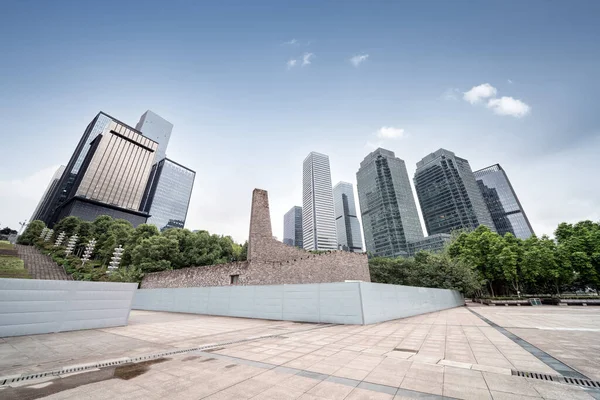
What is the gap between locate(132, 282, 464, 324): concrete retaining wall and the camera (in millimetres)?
9188

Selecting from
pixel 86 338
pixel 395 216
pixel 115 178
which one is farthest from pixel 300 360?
pixel 395 216

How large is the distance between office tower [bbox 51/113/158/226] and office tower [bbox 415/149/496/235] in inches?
4662

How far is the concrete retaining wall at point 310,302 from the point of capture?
9.19 meters

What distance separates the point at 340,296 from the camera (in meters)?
9.33

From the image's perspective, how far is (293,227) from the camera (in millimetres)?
175375

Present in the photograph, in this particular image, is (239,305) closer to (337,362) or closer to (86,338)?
(86,338)

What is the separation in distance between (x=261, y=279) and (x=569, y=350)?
17064 millimetres

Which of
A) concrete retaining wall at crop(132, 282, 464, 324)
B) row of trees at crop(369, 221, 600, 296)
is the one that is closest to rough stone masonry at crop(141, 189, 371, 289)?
concrete retaining wall at crop(132, 282, 464, 324)

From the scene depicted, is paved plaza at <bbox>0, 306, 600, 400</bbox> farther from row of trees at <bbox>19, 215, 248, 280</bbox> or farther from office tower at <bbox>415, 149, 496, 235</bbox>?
office tower at <bbox>415, 149, 496, 235</bbox>

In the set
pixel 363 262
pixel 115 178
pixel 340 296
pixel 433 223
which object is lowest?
pixel 340 296

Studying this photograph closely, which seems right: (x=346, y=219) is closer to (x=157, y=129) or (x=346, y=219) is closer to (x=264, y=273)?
(x=157, y=129)

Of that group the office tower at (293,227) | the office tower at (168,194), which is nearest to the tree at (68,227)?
the office tower at (168,194)

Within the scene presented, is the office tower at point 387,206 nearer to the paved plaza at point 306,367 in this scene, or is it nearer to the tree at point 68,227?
the paved plaza at point 306,367

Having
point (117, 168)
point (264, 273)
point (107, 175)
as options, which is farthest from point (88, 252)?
point (117, 168)
